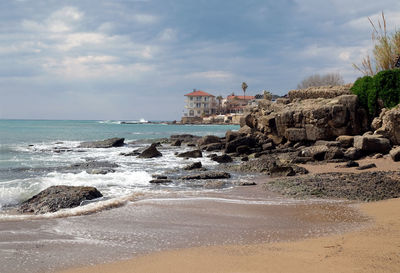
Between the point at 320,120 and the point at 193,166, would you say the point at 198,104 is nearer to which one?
the point at 320,120

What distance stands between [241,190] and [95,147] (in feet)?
80.8

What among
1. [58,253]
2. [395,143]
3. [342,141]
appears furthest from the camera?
[342,141]

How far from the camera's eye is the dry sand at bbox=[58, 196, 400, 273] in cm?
469

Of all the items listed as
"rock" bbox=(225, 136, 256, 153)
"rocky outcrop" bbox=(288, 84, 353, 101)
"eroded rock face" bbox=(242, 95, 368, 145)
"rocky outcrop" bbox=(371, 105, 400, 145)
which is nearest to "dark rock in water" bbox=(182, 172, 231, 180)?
"rock" bbox=(225, 136, 256, 153)

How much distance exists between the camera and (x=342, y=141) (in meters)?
20.8

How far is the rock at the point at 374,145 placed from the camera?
17.6 metres

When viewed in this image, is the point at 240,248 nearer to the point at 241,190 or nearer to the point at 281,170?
the point at 241,190

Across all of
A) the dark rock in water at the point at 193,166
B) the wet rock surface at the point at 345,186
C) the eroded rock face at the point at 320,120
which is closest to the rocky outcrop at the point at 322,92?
the eroded rock face at the point at 320,120

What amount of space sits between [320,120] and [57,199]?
18698 mm

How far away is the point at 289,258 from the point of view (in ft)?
16.7

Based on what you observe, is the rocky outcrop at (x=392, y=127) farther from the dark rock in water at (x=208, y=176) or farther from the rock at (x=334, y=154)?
the dark rock in water at (x=208, y=176)

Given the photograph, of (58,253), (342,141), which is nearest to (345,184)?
(58,253)

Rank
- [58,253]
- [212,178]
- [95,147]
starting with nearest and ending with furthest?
1. [58,253]
2. [212,178]
3. [95,147]

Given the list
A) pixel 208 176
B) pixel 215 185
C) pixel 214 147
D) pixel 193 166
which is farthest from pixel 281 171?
pixel 214 147
